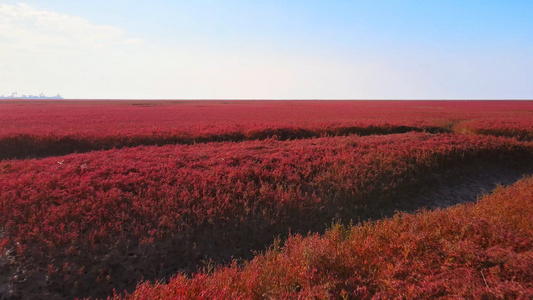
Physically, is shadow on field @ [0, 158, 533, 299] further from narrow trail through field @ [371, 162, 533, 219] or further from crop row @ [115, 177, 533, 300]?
crop row @ [115, 177, 533, 300]

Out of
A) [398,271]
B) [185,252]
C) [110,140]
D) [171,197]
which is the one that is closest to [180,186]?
[171,197]

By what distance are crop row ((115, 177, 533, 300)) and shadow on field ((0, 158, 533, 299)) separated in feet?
4.50

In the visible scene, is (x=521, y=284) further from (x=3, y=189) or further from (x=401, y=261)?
(x=3, y=189)

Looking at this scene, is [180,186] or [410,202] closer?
[180,186]

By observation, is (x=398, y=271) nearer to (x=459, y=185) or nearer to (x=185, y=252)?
(x=185, y=252)

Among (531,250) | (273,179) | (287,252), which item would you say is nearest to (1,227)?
(287,252)

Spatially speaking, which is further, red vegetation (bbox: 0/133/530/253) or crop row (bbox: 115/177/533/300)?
red vegetation (bbox: 0/133/530/253)

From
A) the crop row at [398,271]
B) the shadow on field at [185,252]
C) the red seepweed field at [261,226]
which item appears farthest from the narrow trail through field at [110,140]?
the crop row at [398,271]

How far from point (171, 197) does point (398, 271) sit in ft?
19.6

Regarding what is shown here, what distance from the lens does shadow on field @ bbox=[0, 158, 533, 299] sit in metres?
5.55

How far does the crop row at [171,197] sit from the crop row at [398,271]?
2053mm

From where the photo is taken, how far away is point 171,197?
8250mm

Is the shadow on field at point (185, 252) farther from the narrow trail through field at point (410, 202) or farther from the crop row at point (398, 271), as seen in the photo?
the crop row at point (398, 271)

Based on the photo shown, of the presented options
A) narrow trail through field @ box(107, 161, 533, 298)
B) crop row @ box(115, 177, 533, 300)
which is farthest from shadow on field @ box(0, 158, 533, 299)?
crop row @ box(115, 177, 533, 300)
